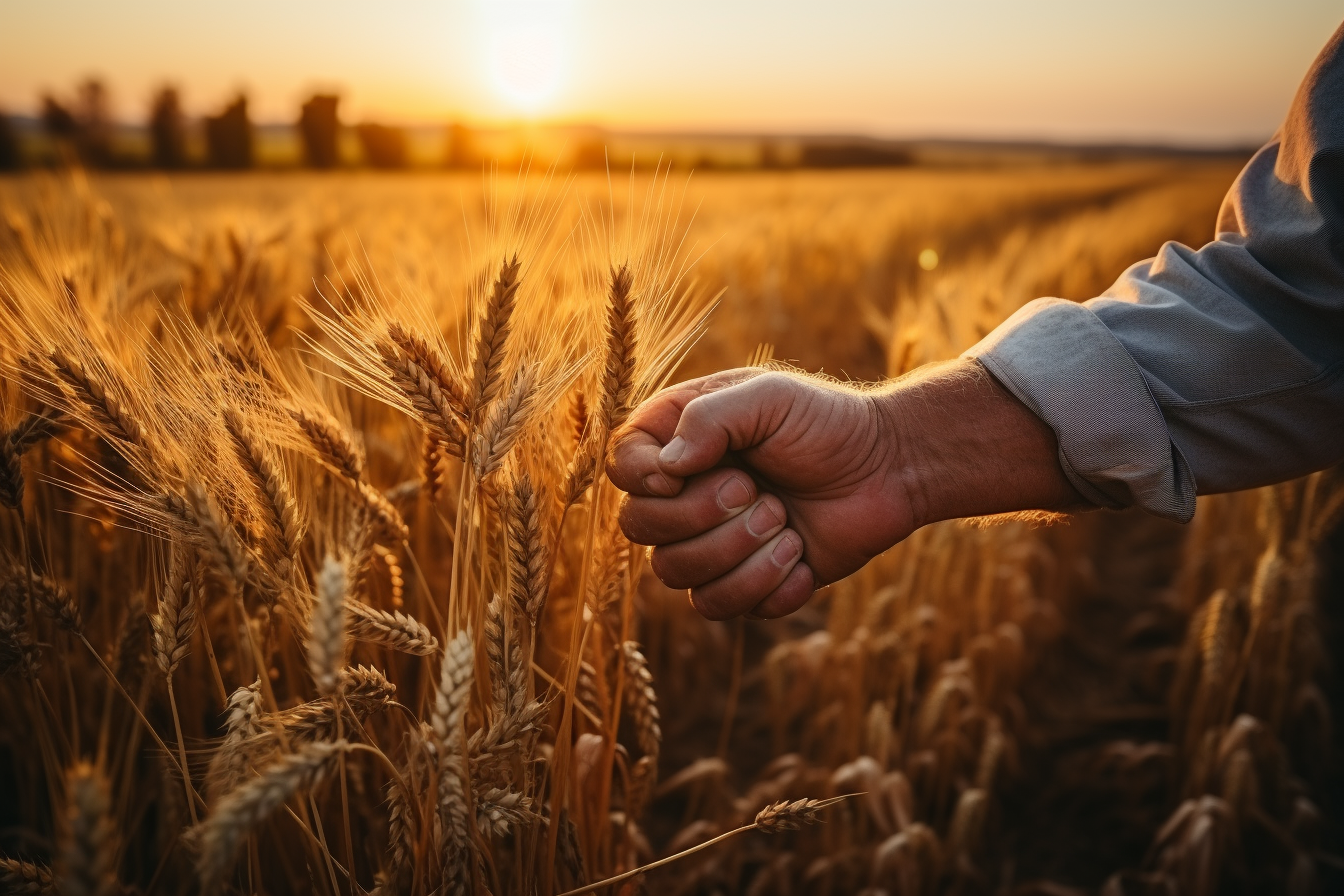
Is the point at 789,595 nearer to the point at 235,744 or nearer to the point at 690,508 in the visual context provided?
the point at 690,508

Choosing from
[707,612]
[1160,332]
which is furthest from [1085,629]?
[707,612]

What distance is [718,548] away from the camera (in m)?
1.30

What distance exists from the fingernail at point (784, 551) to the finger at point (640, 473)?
224 millimetres

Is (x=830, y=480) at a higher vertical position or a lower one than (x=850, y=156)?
lower

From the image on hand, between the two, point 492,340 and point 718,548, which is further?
point 718,548

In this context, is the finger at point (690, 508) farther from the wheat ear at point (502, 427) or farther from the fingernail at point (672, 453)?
the wheat ear at point (502, 427)

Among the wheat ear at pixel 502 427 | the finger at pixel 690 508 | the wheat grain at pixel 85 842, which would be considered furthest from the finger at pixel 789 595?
the wheat grain at pixel 85 842

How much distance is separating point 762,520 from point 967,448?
0.38 meters

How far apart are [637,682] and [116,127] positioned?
1820 inches

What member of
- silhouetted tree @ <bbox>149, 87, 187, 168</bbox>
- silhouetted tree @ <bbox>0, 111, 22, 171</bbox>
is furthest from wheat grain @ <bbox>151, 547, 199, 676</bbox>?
silhouetted tree @ <bbox>149, 87, 187, 168</bbox>

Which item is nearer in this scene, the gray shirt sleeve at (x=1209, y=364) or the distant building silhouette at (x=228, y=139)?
the gray shirt sleeve at (x=1209, y=364)

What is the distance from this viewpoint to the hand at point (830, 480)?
1271 mm

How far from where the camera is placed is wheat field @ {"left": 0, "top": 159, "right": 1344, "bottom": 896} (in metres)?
0.99

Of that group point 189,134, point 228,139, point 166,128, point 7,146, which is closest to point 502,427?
point 7,146
